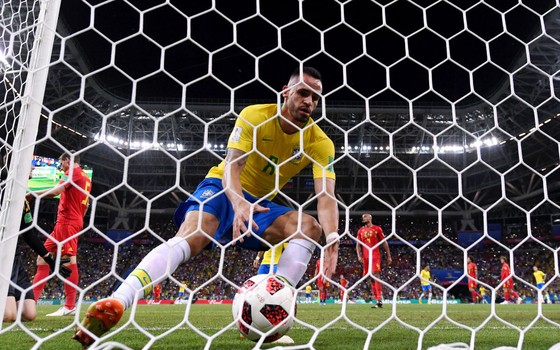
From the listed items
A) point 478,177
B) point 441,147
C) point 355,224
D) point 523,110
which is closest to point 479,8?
point 523,110

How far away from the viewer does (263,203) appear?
259cm

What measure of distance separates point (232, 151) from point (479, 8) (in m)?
14.0

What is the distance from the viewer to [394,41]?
52.5 feet

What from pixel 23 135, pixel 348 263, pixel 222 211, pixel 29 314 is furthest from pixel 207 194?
pixel 348 263

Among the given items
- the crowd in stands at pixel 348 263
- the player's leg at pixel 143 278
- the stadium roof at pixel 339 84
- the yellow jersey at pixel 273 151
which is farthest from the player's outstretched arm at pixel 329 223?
the crowd in stands at pixel 348 263

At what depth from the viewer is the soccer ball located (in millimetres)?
1926

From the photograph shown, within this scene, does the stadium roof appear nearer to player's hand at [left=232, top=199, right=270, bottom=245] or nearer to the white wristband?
the white wristband

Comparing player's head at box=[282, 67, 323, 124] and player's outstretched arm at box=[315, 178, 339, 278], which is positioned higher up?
player's head at box=[282, 67, 323, 124]

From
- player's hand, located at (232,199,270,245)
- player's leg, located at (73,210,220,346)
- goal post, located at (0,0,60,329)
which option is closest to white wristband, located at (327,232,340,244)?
player's hand, located at (232,199,270,245)

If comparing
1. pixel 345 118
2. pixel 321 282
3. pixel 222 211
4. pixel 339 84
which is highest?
pixel 222 211

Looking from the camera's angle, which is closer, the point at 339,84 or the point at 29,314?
the point at 29,314

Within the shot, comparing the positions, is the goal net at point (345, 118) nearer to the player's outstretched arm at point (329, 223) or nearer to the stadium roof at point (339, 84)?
the stadium roof at point (339, 84)

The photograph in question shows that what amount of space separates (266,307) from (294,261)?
1.03 feet

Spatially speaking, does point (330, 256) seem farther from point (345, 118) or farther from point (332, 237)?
point (345, 118)
